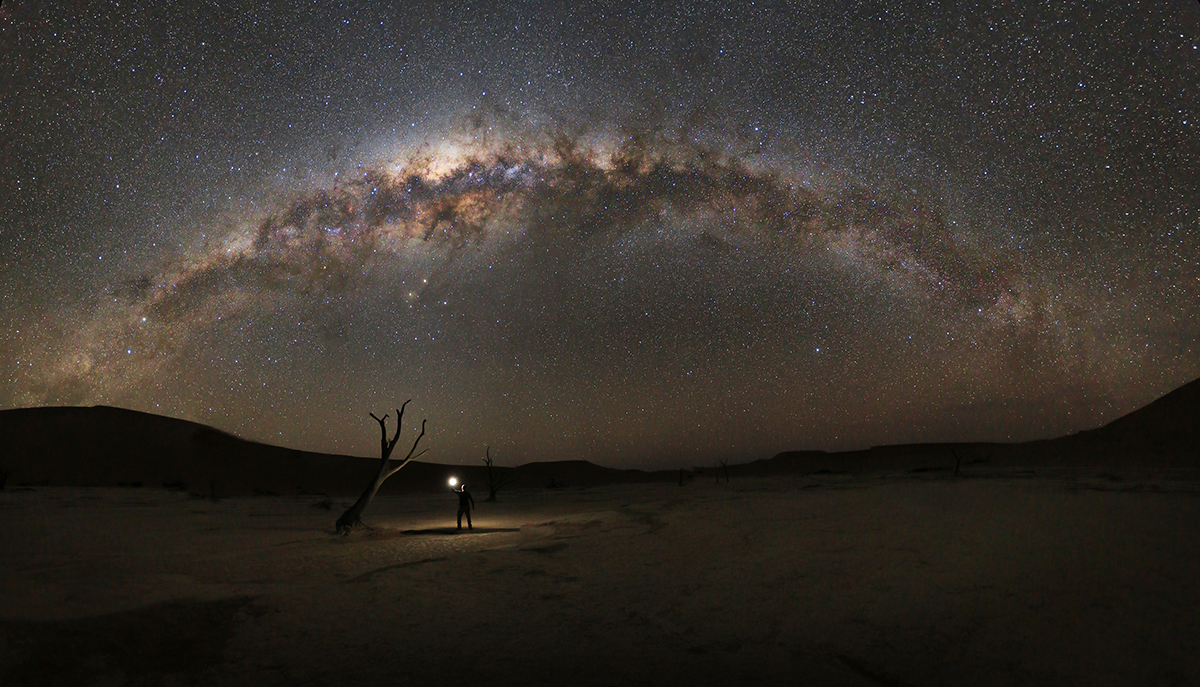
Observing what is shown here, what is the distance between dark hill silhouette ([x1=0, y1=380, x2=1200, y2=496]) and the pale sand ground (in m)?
48.1

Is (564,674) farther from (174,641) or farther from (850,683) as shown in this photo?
(174,641)

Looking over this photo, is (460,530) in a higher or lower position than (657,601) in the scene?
lower

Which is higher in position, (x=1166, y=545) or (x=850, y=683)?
(x=1166, y=545)

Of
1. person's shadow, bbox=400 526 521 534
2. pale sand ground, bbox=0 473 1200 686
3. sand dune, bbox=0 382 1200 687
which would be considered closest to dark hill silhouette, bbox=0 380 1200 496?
person's shadow, bbox=400 526 521 534

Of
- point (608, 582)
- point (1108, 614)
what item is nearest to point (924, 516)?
point (1108, 614)

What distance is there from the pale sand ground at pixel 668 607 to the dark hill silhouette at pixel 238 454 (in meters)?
48.1

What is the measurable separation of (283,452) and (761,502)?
298ft

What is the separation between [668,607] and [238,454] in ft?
306

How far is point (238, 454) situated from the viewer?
277ft

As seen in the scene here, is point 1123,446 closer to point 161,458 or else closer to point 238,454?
point 238,454

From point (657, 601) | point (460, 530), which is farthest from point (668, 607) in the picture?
point (460, 530)

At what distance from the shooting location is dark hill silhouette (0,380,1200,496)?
65625mm

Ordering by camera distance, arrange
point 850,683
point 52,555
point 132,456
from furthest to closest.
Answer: point 132,456 < point 52,555 < point 850,683

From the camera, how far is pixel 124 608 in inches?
341
